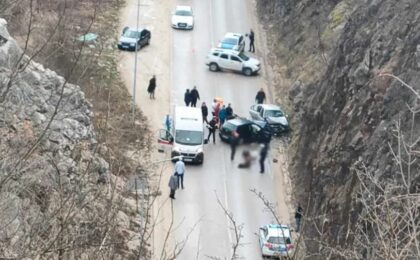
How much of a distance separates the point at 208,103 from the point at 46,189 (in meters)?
20.8

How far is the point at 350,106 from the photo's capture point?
27.9m

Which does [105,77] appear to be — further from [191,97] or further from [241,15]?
[241,15]

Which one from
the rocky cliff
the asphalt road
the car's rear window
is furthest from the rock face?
the rocky cliff

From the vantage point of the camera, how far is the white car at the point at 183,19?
136ft

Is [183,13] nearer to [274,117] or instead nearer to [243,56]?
[243,56]

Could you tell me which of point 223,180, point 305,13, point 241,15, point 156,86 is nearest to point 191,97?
point 156,86

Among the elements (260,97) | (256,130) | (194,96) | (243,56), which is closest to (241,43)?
(243,56)

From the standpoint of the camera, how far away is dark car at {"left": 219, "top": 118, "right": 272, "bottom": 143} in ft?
99.1

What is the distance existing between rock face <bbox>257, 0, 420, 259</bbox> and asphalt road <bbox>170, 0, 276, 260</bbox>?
1.73 metres

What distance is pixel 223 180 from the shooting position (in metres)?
29.4

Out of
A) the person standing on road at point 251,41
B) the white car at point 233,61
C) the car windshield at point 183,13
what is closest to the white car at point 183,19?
the car windshield at point 183,13

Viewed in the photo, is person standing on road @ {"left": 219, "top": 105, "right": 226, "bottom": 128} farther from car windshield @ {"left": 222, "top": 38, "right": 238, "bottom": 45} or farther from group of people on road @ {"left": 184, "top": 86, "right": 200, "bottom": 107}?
car windshield @ {"left": 222, "top": 38, "right": 238, "bottom": 45}

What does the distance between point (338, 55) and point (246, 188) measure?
651 centimetres

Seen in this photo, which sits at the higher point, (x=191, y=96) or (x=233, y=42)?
(x=233, y=42)
